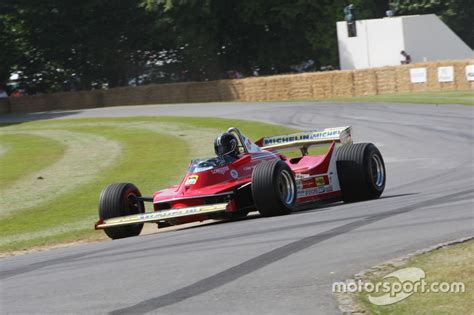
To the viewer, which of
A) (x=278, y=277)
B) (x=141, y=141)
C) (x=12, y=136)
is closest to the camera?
(x=278, y=277)

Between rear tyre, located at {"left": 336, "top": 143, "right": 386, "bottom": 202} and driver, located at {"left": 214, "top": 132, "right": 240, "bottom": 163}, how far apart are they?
5.37 feet

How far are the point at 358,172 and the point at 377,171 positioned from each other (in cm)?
52

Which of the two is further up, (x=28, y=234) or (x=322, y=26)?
(x=322, y=26)

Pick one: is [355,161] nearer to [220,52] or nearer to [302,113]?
[302,113]

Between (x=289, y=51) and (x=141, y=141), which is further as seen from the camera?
(x=289, y=51)

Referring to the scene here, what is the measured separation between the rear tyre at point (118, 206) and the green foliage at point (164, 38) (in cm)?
4169

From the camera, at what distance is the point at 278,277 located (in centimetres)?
768

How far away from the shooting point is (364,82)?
43.7 m

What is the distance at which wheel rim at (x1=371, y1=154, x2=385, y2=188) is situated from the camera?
14305mm

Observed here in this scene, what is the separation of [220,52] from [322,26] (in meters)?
6.83

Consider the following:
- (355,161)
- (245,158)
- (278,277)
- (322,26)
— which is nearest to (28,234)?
(245,158)

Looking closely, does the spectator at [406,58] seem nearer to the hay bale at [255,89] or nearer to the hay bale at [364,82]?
the hay bale at [364,82]

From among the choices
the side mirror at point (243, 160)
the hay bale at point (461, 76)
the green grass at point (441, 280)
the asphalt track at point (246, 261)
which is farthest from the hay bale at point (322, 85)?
the green grass at point (441, 280)

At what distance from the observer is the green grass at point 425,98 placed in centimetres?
3543
